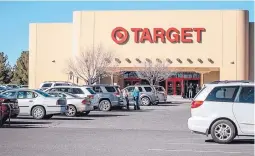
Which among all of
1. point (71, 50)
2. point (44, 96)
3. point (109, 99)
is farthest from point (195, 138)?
point (71, 50)

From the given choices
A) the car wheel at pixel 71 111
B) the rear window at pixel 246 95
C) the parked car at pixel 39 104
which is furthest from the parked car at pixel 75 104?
the rear window at pixel 246 95

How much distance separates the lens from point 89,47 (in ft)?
169

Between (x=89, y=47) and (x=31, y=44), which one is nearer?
(x=89, y=47)

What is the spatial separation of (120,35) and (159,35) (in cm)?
406

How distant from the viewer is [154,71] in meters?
49.6

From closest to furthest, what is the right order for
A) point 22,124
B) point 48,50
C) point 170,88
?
point 22,124
point 48,50
point 170,88

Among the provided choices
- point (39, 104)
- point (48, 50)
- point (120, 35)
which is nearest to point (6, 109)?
point (39, 104)

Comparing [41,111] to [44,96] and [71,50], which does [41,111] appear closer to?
[44,96]

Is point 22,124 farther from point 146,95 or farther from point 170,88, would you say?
point 170,88

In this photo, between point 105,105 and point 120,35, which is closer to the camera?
point 105,105

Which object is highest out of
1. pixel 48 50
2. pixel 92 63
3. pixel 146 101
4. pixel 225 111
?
pixel 48 50

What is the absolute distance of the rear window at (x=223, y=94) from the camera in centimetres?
1270

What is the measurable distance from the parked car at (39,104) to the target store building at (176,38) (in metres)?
31.2

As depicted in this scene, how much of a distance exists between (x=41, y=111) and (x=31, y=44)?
117 feet
